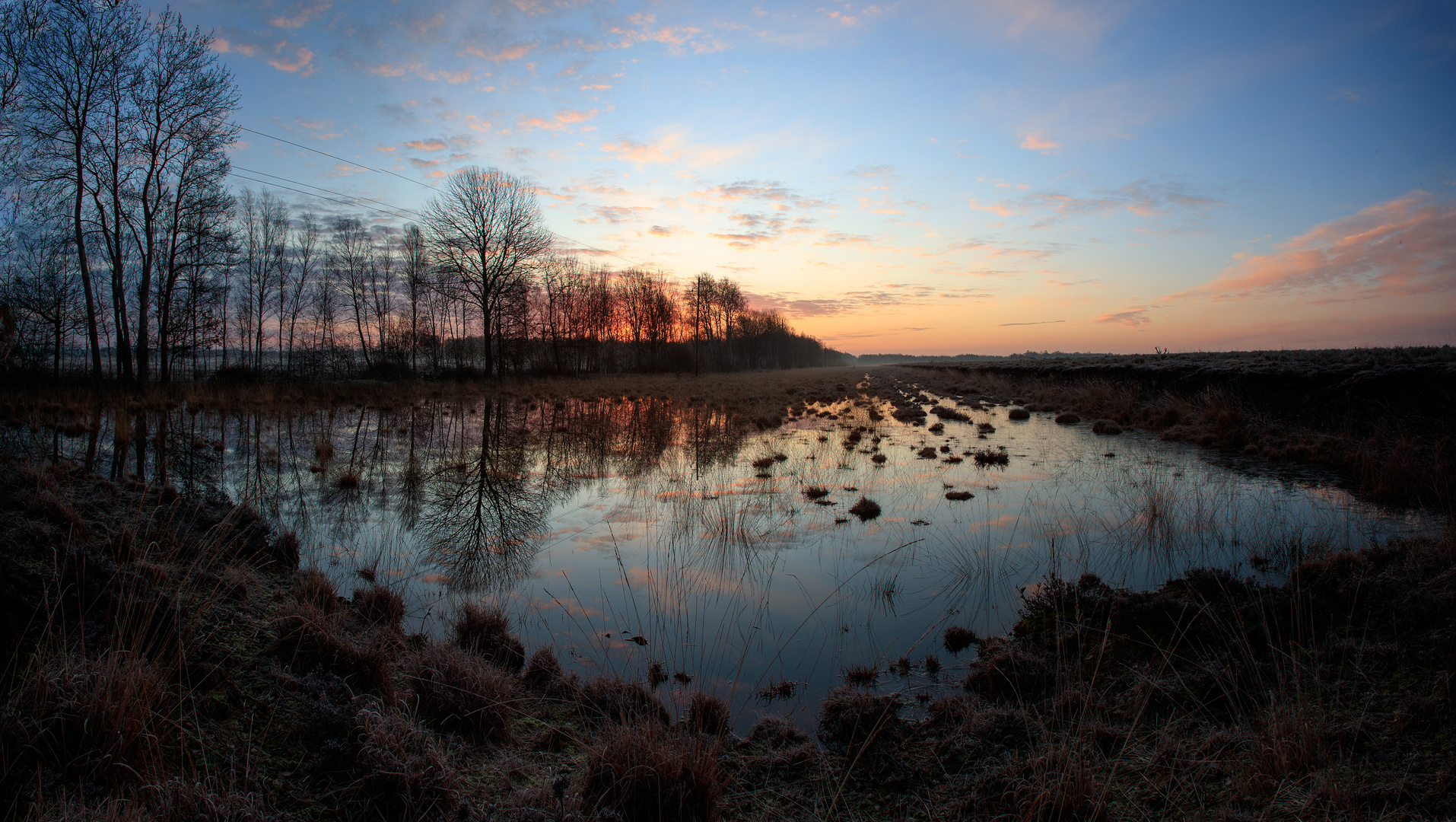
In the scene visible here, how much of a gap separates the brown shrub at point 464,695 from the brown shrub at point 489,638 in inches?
16.2

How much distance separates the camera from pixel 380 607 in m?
4.54

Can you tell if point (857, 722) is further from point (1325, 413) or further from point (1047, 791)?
point (1325, 413)

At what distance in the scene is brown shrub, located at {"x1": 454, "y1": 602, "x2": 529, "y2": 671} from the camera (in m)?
3.95

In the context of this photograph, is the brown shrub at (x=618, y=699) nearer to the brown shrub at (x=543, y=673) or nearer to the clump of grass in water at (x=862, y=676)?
the brown shrub at (x=543, y=673)

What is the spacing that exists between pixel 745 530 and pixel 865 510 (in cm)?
176

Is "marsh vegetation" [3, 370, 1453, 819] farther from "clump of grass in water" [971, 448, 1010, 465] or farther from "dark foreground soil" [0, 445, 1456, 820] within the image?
"clump of grass in water" [971, 448, 1010, 465]

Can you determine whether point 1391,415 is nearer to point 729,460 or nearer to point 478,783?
point 729,460

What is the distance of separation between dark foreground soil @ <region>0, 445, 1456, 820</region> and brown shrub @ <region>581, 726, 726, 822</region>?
1 cm

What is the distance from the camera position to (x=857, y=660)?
158 inches

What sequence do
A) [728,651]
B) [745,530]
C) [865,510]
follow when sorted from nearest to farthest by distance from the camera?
[728,651], [745,530], [865,510]

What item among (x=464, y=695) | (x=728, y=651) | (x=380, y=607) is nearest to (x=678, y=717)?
(x=728, y=651)

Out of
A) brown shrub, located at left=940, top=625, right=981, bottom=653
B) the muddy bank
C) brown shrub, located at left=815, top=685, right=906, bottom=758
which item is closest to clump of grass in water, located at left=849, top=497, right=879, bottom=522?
brown shrub, located at left=940, top=625, right=981, bottom=653

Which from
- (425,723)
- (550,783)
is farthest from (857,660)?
(425,723)

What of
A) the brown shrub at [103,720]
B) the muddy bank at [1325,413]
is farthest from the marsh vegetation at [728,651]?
the muddy bank at [1325,413]
